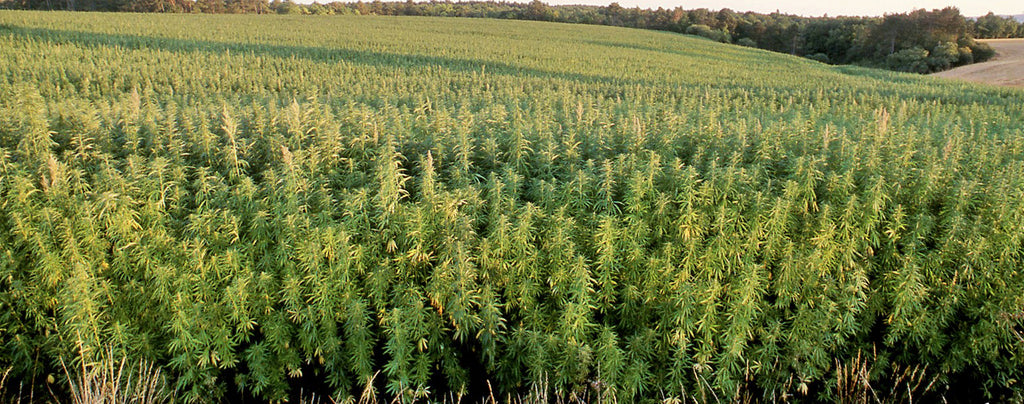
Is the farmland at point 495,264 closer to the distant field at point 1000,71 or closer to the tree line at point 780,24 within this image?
the distant field at point 1000,71

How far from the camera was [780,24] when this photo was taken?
195ft

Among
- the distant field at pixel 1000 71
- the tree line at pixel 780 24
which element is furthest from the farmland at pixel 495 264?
the tree line at pixel 780 24

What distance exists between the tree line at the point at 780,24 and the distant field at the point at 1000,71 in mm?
1678

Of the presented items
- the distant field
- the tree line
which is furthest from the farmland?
the tree line

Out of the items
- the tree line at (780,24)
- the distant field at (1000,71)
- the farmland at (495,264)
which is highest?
the tree line at (780,24)

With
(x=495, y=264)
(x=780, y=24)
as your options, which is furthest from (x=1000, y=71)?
(x=495, y=264)

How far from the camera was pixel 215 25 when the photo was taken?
95.0ft

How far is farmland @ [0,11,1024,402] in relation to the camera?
12.1ft

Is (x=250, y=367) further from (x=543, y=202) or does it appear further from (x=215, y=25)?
(x=215, y=25)

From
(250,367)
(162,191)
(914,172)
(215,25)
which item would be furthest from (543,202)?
(215,25)

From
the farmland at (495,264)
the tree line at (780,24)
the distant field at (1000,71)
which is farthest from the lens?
the tree line at (780,24)

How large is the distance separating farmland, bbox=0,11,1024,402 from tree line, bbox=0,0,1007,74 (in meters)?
44.2

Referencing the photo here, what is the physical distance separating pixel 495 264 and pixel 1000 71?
4149 cm

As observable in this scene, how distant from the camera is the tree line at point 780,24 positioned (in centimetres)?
4206
